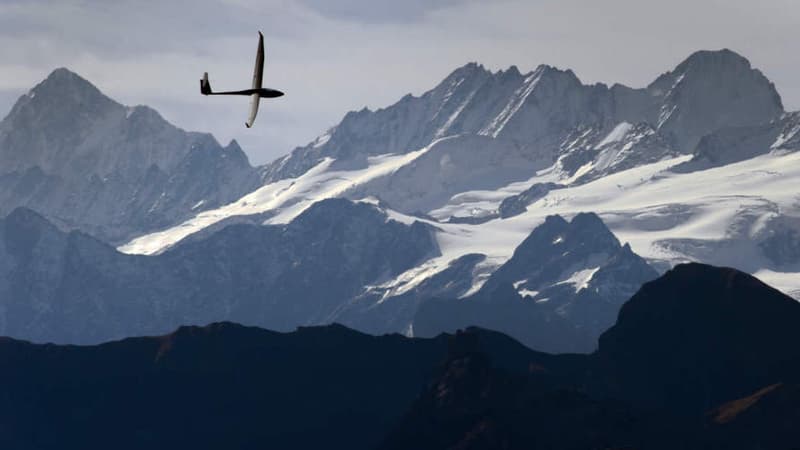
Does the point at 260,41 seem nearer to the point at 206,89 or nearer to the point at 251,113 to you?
the point at 251,113

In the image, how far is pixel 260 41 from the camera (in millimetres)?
166875

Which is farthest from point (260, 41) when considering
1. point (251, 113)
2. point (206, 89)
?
point (206, 89)

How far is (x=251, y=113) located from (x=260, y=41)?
4945 mm

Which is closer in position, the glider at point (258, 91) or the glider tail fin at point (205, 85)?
the glider at point (258, 91)

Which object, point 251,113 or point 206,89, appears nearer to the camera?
point 251,113

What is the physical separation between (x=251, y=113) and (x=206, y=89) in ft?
62.4

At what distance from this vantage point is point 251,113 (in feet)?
554

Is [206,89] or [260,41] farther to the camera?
[206,89]

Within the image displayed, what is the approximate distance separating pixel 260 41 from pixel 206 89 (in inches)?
825

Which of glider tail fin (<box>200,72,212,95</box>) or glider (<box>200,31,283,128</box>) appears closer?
glider (<box>200,31,283,128</box>)

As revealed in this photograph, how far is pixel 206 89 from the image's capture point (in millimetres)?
187125
